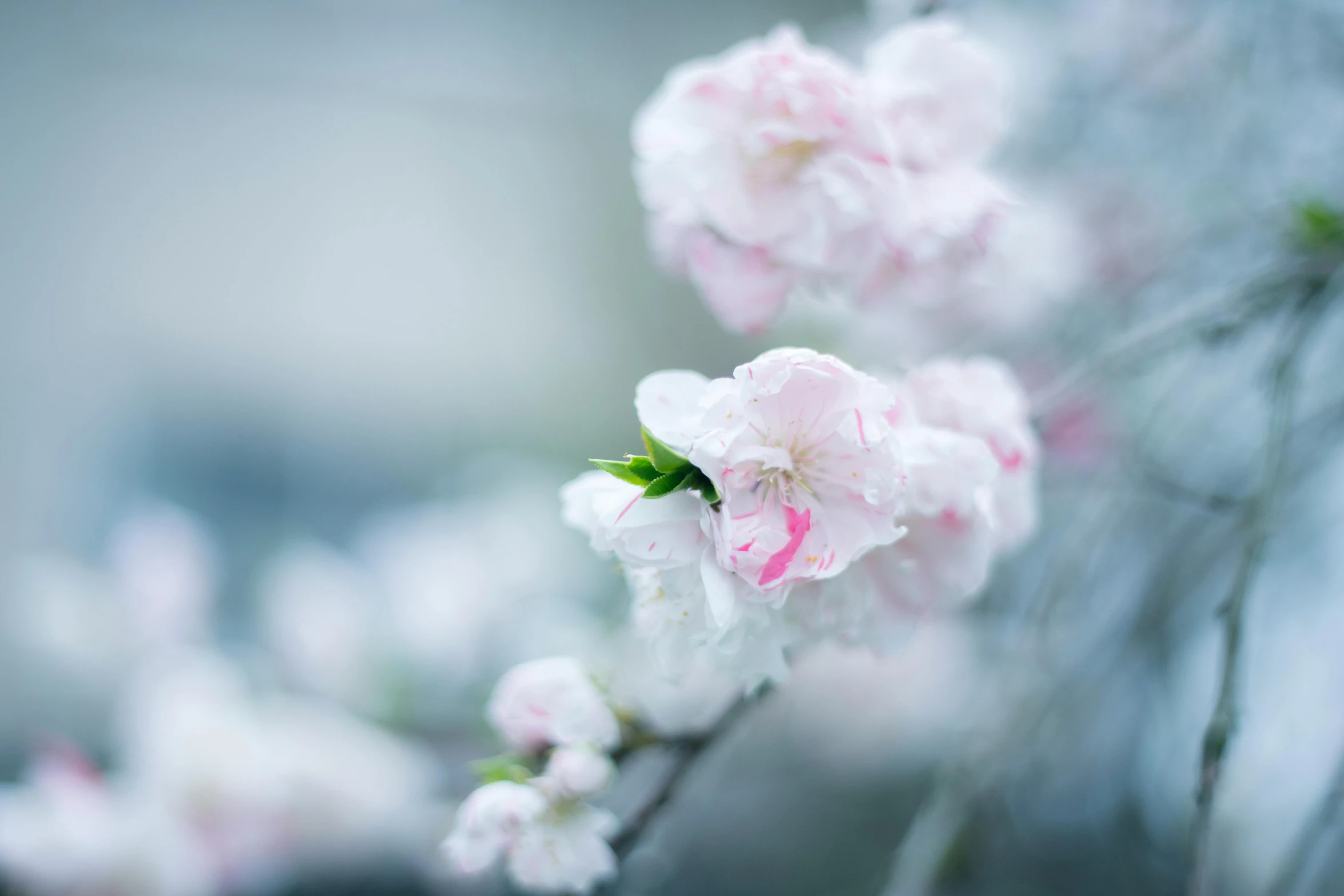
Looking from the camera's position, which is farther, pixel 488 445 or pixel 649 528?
pixel 488 445

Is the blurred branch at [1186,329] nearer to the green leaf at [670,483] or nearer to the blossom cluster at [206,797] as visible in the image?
the green leaf at [670,483]

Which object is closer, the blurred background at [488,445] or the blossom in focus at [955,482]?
the blossom in focus at [955,482]

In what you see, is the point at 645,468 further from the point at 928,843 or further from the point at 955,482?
the point at 928,843

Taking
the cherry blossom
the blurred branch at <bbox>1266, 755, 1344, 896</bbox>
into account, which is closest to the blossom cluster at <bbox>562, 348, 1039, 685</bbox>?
the blurred branch at <bbox>1266, 755, 1344, 896</bbox>

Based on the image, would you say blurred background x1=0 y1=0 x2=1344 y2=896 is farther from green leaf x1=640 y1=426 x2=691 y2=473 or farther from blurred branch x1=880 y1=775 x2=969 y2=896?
green leaf x1=640 y1=426 x2=691 y2=473

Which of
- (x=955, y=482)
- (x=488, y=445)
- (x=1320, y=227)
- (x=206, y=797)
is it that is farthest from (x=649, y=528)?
(x=488, y=445)

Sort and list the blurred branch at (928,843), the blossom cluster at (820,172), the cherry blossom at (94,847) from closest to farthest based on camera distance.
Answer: the blossom cluster at (820,172), the blurred branch at (928,843), the cherry blossom at (94,847)

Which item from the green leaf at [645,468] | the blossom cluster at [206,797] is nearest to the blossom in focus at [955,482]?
the green leaf at [645,468]

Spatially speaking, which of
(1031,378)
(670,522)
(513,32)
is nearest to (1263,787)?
(1031,378)
